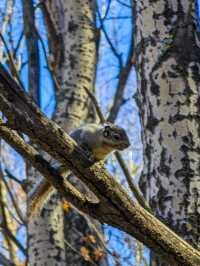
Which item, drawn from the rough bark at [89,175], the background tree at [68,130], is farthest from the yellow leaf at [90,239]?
the rough bark at [89,175]

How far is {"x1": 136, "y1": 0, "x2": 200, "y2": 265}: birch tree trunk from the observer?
2959 mm

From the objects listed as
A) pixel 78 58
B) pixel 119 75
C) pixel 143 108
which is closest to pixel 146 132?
pixel 143 108

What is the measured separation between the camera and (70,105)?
498 cm

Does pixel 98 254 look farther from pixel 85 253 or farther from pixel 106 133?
pixel 106 133

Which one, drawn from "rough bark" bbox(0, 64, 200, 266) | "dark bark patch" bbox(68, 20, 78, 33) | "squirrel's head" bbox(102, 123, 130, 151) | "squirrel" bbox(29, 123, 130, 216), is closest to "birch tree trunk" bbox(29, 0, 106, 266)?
"dark bark patch" bbox(68, 20, 78, 33)

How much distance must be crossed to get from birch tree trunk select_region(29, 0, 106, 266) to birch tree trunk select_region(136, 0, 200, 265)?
4.01 ft

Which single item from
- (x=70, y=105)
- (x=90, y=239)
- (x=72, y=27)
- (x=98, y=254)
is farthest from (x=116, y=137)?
(x=90, y=239)

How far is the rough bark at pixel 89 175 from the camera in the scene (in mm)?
2082

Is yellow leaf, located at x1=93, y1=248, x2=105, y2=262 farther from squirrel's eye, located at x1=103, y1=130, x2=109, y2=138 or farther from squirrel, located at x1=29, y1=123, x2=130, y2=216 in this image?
squirrel's eye, located at x1=103, y1=130, x2=109, y2=138

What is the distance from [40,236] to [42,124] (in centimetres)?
240

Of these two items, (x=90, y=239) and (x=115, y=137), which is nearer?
(x=115, y=137)

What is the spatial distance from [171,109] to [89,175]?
1.02 m

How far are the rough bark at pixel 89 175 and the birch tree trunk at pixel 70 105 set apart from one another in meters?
1.99

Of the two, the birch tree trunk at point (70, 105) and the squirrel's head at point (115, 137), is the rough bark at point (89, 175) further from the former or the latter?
the birch tree trunk at point (70, 105)
